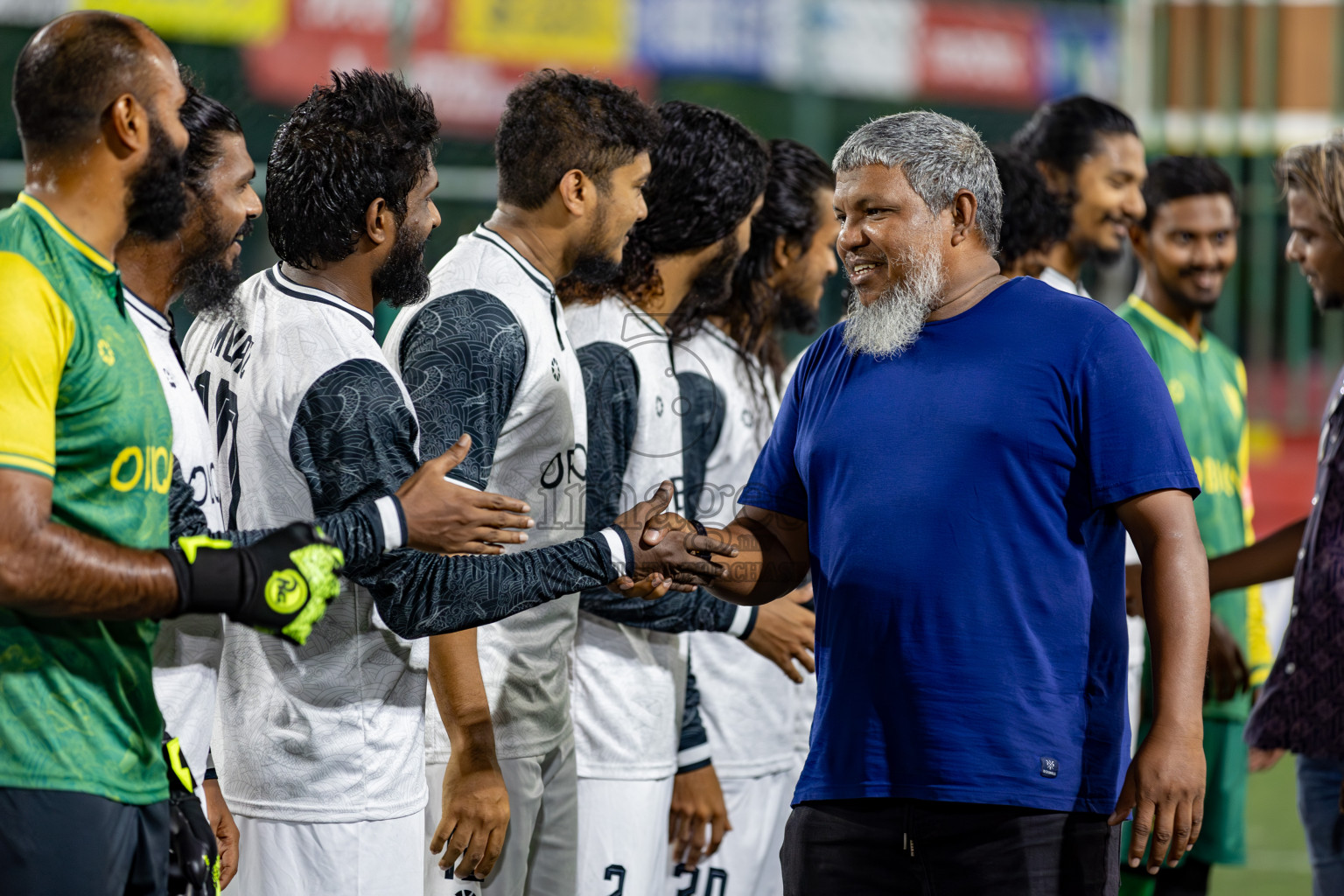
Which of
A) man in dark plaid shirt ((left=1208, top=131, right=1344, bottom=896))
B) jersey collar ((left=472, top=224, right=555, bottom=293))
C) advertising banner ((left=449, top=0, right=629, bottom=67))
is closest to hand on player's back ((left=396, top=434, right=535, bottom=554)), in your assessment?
jersey collar ((left=472, top=224, right=555, bottom=293))

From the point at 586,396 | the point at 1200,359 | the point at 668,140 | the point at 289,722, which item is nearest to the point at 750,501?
the point at 586,396

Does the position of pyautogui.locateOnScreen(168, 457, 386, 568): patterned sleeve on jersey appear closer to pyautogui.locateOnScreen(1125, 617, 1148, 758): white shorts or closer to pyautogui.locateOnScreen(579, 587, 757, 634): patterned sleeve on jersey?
pyautogui.locateOnScreen(579, 587, 757, 634): patterned sleeve on jersey

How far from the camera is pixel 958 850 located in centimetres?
235

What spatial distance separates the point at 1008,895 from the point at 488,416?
4.06 feet

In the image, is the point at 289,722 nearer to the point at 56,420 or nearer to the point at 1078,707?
the point at 56,420

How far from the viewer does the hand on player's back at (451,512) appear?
2189 millimetres

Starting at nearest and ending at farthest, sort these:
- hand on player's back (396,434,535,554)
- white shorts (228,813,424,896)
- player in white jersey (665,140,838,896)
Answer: hand on player's back (396,434,535,554) → white shorts (228,813,424,896) → player in white jersey (665,140,838,896)

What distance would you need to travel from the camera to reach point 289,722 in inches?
95.3

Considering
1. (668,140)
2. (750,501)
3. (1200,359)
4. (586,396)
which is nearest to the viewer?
(750,501)

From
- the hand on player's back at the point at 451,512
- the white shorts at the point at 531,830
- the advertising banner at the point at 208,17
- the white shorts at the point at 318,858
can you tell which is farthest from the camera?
the advertising banner at the point at 208,17

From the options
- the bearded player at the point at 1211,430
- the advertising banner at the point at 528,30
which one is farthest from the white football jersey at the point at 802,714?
the advertising banner at the point at 528,30

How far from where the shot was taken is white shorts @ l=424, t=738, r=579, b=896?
2850mm

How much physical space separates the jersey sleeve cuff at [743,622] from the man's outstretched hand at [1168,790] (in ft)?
3.80

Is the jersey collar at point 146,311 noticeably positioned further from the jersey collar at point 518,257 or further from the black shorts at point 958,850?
the black shorts at point 958,850
